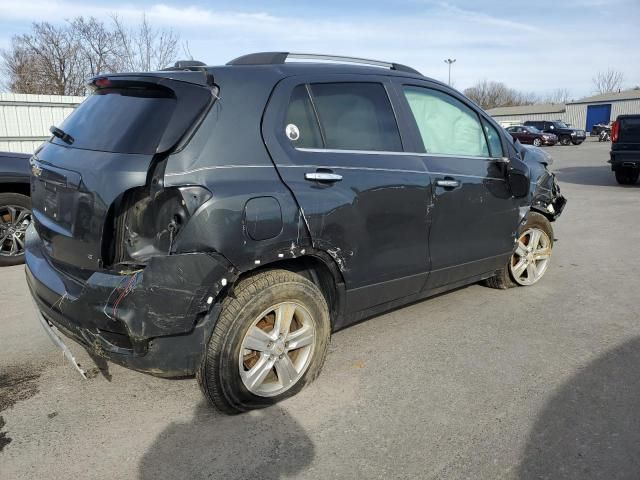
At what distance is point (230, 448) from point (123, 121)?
5.87 ft

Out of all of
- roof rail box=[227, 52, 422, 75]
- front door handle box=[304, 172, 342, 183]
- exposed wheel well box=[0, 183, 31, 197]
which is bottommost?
exposed wheel well box=[0, 183, 31, 197]

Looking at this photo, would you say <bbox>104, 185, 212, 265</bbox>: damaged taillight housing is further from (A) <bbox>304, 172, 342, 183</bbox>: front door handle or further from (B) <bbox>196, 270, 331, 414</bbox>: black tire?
(A) <bbox>304, 172, 342, 183</bbox>: front door handle

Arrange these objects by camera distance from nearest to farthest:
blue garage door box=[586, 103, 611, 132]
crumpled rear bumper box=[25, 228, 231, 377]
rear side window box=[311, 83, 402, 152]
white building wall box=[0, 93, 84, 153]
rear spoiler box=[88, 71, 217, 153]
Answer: crumpled rear bumper box=[25, 228, 231, 377] < rear spoiler box=[88, 71, 217, 153] < rear side window box=[311, 83, 402, 152] < white building wall box=[0, 93, 84, 153] < blue garage door box=[586, 103, 611, 132]

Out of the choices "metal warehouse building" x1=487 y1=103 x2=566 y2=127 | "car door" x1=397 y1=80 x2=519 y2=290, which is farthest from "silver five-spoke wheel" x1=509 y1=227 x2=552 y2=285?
"metal warehouse building" x1=487 y1=103 x2=566 y2=127

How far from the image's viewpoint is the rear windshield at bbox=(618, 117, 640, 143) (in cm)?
1233

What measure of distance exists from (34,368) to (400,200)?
2.66m

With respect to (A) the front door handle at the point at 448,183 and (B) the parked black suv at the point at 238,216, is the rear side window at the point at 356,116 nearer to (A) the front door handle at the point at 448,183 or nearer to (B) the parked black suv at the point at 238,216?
(B) the parked black suv at the point at 238,216

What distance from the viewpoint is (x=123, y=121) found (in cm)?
271

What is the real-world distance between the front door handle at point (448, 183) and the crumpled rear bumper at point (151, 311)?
1.76 metres

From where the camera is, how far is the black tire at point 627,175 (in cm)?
1327

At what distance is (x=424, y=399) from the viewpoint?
3006mm

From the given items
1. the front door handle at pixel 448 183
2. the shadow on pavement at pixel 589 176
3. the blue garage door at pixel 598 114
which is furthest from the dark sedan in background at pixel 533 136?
the front door handle at pixel 448 183

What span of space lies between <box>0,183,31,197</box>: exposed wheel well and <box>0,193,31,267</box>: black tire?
11 centimetres

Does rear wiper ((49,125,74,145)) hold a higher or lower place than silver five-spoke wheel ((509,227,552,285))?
higher
